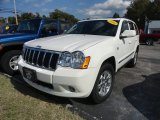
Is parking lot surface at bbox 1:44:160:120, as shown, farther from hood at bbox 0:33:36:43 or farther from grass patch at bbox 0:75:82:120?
hood at bbox 0:33:36:43

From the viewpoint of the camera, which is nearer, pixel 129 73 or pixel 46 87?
pixel 46 87

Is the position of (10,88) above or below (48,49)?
below

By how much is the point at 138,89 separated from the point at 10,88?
309cm

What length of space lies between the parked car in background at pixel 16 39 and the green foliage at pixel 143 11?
99.4 ft

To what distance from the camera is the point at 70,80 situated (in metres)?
3.07

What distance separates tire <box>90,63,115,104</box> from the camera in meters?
3.47

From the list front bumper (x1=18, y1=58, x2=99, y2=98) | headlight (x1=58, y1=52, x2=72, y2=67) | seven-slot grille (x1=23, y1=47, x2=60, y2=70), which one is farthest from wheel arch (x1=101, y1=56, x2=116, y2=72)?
seven-slot grille (x1=23, y1=47, x2=60, y2=70)

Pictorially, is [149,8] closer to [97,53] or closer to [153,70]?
[153,70]

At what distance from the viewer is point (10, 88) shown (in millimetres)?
4383

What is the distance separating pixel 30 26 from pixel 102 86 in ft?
12.4

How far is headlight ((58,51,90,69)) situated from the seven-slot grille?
0.14 m

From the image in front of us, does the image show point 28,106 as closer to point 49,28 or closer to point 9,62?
point 9,62

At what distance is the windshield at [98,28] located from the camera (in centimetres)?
447

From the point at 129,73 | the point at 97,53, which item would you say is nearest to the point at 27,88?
the point at 97,53
